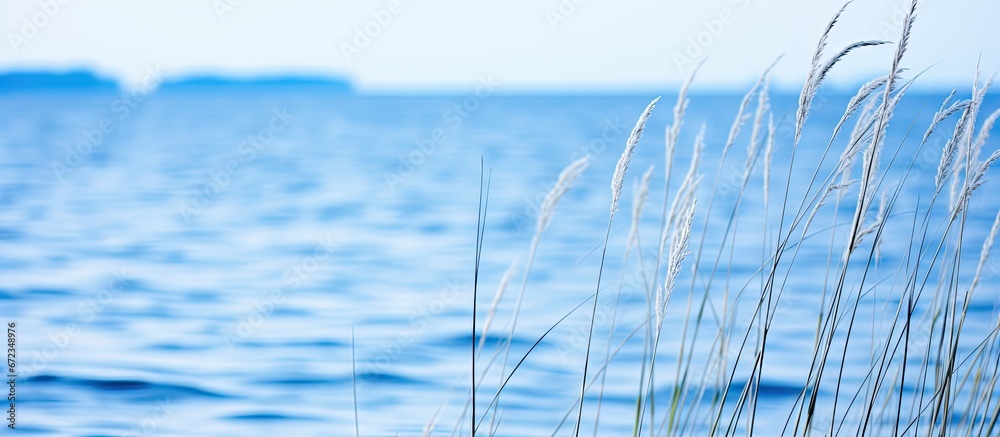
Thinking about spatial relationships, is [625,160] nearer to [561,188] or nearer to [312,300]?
[561,188]

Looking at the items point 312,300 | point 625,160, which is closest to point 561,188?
point 625,160

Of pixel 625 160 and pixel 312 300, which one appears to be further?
pixel 312 300

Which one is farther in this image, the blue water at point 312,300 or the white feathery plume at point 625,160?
the blue water at point 312,300

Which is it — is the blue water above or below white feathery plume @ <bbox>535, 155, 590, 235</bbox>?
above

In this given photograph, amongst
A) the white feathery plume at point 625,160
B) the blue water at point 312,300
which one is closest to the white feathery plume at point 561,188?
the white feathery plume at point 625,160

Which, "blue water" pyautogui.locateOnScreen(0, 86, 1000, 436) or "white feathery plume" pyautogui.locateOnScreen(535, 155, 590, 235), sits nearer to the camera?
"white feathery plume" pyautogui.locateOnScreen(535, 155, 590, 235)

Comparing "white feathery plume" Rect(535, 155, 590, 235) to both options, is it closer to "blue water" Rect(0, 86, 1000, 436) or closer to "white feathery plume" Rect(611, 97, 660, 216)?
"white feathery plume" Rect(611, 97, 660, 216)

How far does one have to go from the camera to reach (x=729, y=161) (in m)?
18.8

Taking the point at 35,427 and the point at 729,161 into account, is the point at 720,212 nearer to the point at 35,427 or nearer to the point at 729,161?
the point at 729,161

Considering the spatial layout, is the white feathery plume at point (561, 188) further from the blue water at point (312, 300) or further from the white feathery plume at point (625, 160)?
the blue water at point (312, 300)

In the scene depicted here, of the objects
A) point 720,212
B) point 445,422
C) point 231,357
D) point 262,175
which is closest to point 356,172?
point 262,175

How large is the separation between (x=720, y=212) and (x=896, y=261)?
488cm

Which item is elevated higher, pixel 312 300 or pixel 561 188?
pixel 312 300

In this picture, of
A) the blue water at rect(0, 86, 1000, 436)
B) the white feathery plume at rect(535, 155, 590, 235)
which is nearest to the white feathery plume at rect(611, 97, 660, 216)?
the white feathery plume at rect(535, 155, 590, 235)
